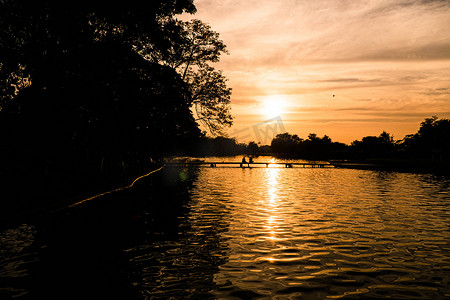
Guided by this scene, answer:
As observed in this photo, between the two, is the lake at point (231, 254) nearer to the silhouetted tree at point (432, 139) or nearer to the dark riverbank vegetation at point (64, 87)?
the dark riverbank vegetation at point (64, 87)

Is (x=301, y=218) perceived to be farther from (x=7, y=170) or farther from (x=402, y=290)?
(x=7, y=170)

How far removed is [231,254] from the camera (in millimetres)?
9539

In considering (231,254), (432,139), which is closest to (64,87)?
(231,254)

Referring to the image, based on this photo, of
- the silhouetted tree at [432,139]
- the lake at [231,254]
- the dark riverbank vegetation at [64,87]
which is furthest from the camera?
the silhouetted tree at [432,139]

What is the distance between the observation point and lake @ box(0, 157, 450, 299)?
23.2ft

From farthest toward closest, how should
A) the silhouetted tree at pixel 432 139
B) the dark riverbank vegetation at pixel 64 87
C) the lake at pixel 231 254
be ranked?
the silhouetted tree at pixel 432 139, the dark riverbank vegetation at pixel 64 87, the lake at pixel 231 254

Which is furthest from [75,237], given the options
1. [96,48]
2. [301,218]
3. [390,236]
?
[96,48]

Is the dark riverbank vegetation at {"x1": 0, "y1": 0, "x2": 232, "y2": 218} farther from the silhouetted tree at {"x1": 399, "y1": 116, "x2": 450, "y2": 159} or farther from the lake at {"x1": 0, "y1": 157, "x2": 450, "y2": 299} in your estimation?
the silhouetted tree at {"x1": 399, "y1": 116, "x2": 450, "y2": 159}

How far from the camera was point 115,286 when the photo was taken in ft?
23.4

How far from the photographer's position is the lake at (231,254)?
707cm

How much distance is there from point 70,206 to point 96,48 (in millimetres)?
→ 10375

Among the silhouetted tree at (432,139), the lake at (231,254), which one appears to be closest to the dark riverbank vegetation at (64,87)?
the lake at (231,254)

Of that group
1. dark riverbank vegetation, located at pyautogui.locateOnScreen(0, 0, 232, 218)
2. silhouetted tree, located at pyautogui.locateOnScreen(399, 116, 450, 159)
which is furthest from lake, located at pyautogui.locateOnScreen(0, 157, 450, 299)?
silhouetted tree, located at pyautogui.locateOnScreen(399, 116, 450, 159)

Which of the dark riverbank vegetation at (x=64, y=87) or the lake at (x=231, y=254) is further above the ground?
the dark riverbank vegetation at (x=64, y=87)
